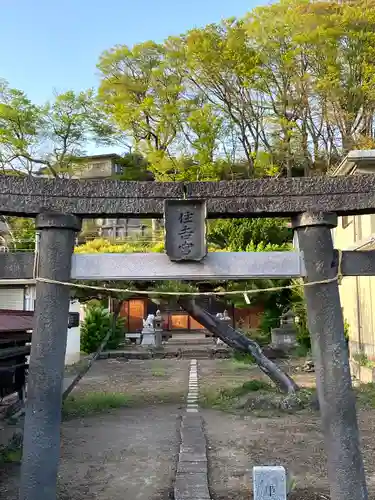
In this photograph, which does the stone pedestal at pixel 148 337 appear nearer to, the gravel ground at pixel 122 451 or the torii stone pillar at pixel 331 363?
the gravel ground at pixel 122 451

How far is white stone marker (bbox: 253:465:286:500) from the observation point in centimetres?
409

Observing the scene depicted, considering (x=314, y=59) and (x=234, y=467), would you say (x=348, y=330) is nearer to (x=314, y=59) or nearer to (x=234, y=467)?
(x=234, y=467)

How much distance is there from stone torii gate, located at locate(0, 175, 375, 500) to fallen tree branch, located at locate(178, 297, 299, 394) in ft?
23.9

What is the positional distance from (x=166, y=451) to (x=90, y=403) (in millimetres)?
4611

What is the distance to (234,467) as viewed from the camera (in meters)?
7.17

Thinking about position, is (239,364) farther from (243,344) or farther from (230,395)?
(243,344)

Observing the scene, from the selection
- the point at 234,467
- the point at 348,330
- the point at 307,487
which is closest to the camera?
the point at 307,487

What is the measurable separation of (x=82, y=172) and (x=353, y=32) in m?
23.7

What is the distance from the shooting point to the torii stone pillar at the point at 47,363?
4598mm

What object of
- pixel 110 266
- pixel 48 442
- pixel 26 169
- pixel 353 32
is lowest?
pixel 48 442

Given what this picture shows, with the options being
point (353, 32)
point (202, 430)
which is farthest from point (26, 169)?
point (202, 430)

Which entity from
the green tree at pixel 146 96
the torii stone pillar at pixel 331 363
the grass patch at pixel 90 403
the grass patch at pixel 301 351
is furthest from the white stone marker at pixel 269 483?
the green tree at pixel 146 96

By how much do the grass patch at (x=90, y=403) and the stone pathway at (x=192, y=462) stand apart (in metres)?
2.21

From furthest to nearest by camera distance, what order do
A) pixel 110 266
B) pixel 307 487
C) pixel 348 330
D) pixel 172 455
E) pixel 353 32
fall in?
pixel 353 32
pixel 348 330
pixel 172 455
pixel 307 487
pixel 110 266
